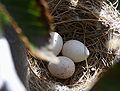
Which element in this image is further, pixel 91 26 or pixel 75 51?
pixel 91 26

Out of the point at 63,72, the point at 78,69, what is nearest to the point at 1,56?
the point at 63,72

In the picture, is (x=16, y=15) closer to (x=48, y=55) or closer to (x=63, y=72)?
(x=48, y=55)

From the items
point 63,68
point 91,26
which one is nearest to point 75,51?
point 63,68

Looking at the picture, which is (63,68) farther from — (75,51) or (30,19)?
(30,19)

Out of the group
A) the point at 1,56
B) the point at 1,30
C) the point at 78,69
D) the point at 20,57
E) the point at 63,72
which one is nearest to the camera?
the point at 1,30

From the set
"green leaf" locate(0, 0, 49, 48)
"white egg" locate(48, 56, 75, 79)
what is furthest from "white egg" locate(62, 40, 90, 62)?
"green leaf" locate(0, 0, 49, 48)

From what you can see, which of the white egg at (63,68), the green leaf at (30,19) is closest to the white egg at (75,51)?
the white egg at (63,68)

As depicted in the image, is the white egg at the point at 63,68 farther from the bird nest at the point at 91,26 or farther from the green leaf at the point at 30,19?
the green leaf at the point at 30,19
